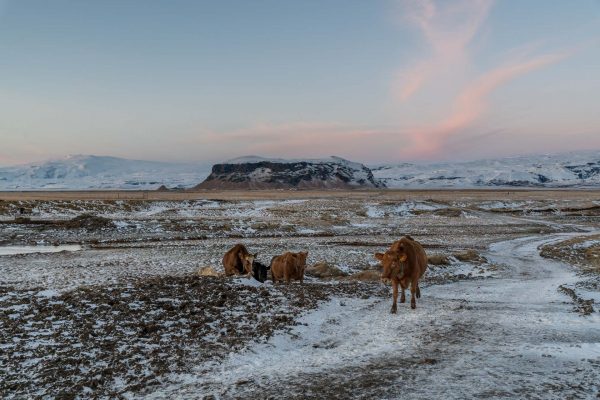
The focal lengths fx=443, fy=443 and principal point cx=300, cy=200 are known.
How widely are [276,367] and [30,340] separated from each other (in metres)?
5.52

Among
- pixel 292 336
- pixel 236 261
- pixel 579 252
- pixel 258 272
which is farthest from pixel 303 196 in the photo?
pixel 292 336

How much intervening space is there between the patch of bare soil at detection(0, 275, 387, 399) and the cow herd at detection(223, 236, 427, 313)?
2436 mm

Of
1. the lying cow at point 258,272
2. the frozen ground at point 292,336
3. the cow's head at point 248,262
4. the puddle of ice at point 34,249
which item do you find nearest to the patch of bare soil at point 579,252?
the frozen ground at point 292,336

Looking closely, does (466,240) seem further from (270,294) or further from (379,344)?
(379,344)

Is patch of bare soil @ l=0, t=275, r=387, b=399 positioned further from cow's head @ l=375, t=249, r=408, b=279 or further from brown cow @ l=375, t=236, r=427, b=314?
cow's head @ l=375, t=249, r=408, b=279

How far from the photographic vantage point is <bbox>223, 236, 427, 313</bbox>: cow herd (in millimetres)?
13367

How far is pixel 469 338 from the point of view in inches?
421

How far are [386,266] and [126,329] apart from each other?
7.37 m

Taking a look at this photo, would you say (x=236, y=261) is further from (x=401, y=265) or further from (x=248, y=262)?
(x=401, y=265)

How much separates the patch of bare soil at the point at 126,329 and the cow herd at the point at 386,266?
7.99 ft

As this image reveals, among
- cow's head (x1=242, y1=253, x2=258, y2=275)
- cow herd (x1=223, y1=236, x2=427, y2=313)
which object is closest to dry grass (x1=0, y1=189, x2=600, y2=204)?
cow herd (x1=223, y1=236, x2=427, y2=313)

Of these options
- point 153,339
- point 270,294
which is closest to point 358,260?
point 270,294

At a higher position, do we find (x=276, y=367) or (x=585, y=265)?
(x=276, y=367)

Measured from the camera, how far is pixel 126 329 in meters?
10.8
